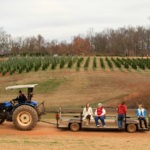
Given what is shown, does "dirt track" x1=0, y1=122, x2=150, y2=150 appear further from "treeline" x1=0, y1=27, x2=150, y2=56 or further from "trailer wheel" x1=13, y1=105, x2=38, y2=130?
"treeline" x1=0, y1=27, x2=150, y2=56

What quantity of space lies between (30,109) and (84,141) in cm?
351

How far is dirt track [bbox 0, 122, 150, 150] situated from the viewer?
12.7m

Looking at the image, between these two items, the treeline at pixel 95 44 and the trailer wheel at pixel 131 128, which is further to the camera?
the treeline at pixel 95 44


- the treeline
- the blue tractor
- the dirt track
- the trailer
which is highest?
the treeline

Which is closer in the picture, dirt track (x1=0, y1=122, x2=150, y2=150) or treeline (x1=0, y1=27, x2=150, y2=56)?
dirt track (x1=0, y1=122, x2=150, y2=150)

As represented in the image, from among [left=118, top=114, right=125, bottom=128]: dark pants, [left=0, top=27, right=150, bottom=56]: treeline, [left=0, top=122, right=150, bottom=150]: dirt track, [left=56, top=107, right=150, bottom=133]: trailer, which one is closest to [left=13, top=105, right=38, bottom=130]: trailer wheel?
[left=0, top=122, right=150, bottom=150]: dirt track

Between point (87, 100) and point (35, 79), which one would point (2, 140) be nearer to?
point (87, 100)

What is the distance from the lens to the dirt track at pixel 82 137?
1268 cm

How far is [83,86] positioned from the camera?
36688 millimetres

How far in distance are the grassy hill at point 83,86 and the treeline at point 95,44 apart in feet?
171

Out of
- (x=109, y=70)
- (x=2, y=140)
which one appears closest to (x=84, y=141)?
(x=2, y=140)

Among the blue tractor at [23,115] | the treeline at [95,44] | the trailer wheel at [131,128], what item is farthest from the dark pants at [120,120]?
the treeline at [95,44]

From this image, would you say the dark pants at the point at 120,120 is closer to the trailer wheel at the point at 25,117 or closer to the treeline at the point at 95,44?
the trailer wheel at the point at 25,117

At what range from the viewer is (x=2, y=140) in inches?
536
